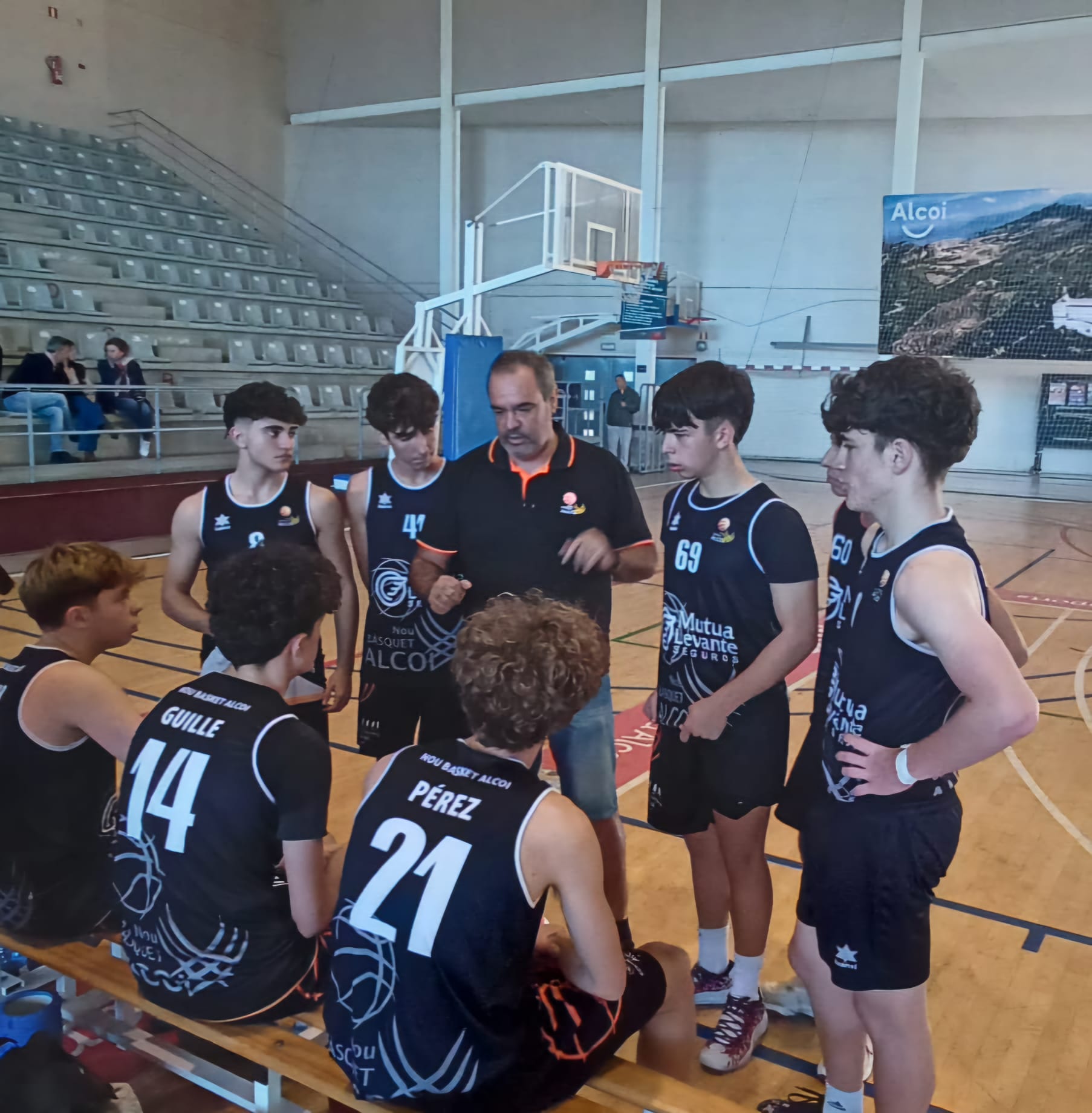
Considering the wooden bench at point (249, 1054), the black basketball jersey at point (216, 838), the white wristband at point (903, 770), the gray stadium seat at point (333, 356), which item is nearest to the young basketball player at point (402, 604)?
the wooden bench at point (249, 1054)

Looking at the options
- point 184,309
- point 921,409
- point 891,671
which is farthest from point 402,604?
point 184,309

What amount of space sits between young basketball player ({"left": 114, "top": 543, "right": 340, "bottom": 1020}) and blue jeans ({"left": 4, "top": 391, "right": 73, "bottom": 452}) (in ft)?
28.0

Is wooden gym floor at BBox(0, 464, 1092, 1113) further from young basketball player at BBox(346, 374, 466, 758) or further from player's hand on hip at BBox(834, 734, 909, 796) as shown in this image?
player's hand on hip at BBox(834, 734, 909, 796)

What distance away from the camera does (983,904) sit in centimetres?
348

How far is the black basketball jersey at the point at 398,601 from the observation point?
3305mm

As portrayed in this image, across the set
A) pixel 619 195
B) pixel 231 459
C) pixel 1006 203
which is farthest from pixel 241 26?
pixel 1006 203

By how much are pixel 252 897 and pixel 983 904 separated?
8.52 feet

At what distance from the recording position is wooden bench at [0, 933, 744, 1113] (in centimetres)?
193

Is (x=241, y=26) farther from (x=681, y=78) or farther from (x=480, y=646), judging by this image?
(x=480, y=646)

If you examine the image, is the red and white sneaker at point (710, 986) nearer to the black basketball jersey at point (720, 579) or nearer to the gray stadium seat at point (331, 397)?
the black basketball jersey at point (720, 579)

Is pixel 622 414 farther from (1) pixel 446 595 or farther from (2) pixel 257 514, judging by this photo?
(1) pixel 446 595

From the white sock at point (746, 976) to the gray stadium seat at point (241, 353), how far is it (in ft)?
39.4

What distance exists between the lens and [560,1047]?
1.82 m

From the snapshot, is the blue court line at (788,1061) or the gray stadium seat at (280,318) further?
the gray stadium seat at (280,318)
